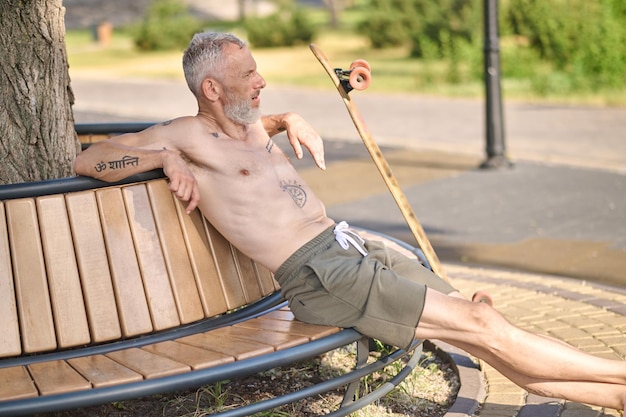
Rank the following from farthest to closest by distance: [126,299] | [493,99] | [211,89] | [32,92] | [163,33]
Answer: [163,33] → [493,99] → [32,92] → [211,89] → [126,299]

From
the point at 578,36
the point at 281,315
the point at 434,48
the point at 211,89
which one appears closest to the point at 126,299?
the point at 281,315

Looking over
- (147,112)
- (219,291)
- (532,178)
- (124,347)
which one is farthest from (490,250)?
(147,112)

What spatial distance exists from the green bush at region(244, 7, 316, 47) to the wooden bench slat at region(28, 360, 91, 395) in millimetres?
27663

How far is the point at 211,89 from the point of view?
13.6 ft

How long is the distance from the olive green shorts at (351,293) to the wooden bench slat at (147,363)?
632 mm

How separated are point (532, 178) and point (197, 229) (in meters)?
6.30

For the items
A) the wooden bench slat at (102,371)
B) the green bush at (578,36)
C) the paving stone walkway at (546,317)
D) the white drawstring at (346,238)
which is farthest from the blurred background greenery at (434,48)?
the wooden bench slat at (102,371)

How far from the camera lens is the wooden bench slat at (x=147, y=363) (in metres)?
3.37

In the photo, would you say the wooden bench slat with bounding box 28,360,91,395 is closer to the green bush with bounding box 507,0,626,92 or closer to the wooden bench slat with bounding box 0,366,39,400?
the wooden bench slat with bounding box 0,366,39,400

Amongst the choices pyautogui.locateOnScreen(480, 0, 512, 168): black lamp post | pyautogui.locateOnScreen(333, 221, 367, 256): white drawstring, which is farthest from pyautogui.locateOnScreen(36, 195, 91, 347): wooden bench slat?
pyautogui.locateOnScreen(480, 0, 512, 168): black lamp post

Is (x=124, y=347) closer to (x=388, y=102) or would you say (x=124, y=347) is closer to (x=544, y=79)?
(x=388, y=102)

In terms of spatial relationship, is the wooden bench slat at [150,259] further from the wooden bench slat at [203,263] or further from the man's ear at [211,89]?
the man's ear at [211,89]

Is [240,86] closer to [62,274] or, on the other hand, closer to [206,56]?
[206,56]

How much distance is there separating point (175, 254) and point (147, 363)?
2.13 ft
